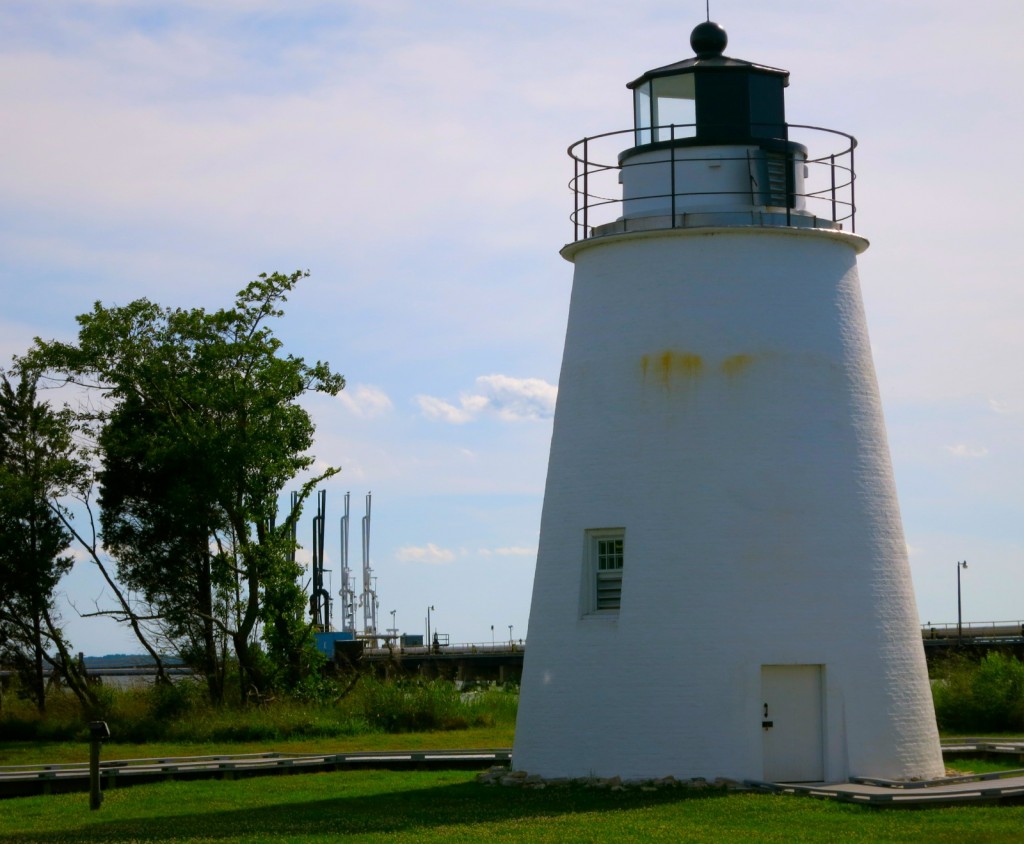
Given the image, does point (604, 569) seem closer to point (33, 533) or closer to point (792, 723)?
point (792, 723)

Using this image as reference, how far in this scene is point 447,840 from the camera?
1519cm

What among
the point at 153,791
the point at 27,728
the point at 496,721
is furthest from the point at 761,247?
the point at 27,728

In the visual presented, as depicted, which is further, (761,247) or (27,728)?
(27,728)

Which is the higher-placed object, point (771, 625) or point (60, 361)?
point (60, 361)

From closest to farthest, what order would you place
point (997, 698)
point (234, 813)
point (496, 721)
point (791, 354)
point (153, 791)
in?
point (234, 813) < point (791, 354) < point (153, 791) < point (997, 698) < point (496, 721)

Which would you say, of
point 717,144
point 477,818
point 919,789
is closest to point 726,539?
point 919,789

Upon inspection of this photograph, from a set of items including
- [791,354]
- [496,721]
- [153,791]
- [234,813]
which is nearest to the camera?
[234,813]

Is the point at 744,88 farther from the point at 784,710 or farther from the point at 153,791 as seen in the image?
the point at 153,791

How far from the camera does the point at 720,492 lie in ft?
61.8

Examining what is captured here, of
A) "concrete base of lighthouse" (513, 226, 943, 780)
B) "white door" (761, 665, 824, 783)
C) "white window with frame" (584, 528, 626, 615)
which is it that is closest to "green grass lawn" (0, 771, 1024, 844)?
"concrete base of lighthouse" (513, 226, 943, 780)

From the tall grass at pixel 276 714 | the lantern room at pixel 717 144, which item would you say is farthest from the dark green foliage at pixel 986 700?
the lantern room at pixel 717 144

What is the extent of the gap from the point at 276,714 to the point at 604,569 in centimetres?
1437

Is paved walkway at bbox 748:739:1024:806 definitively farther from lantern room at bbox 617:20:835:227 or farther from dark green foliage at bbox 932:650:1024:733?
dark green foliage at bbox 932:650:1024:733

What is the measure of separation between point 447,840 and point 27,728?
2128 cm
